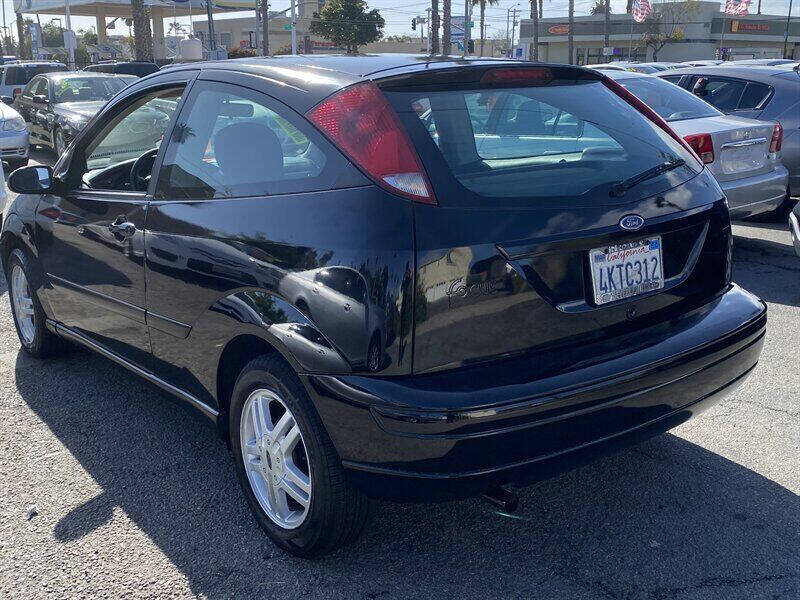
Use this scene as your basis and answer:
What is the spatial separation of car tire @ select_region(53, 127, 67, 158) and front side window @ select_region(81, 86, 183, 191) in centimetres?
997

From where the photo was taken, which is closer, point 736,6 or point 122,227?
point 122,227

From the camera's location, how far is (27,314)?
5.08m

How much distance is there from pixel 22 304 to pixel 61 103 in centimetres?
1134

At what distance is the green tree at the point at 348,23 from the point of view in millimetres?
65125

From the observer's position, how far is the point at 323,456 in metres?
2.73

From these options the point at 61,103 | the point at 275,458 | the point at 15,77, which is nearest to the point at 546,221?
the point at 275,458

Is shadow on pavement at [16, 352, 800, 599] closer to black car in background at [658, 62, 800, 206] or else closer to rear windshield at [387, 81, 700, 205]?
rear windshield at [387, 81, 700, 205]

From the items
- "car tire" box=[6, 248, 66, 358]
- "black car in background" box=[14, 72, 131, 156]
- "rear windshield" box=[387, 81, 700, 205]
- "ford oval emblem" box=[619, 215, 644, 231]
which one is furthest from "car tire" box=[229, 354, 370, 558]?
"black car in background" box=[14, 72, 131, 156]

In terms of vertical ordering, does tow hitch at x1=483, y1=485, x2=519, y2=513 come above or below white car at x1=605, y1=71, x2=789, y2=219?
below

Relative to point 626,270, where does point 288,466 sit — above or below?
below

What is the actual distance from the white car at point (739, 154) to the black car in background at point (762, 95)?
1.17 metres

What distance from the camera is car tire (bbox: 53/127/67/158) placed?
46.8ft

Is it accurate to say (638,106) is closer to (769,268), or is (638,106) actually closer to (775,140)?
(769,268)

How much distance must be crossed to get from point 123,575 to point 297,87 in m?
1.83
